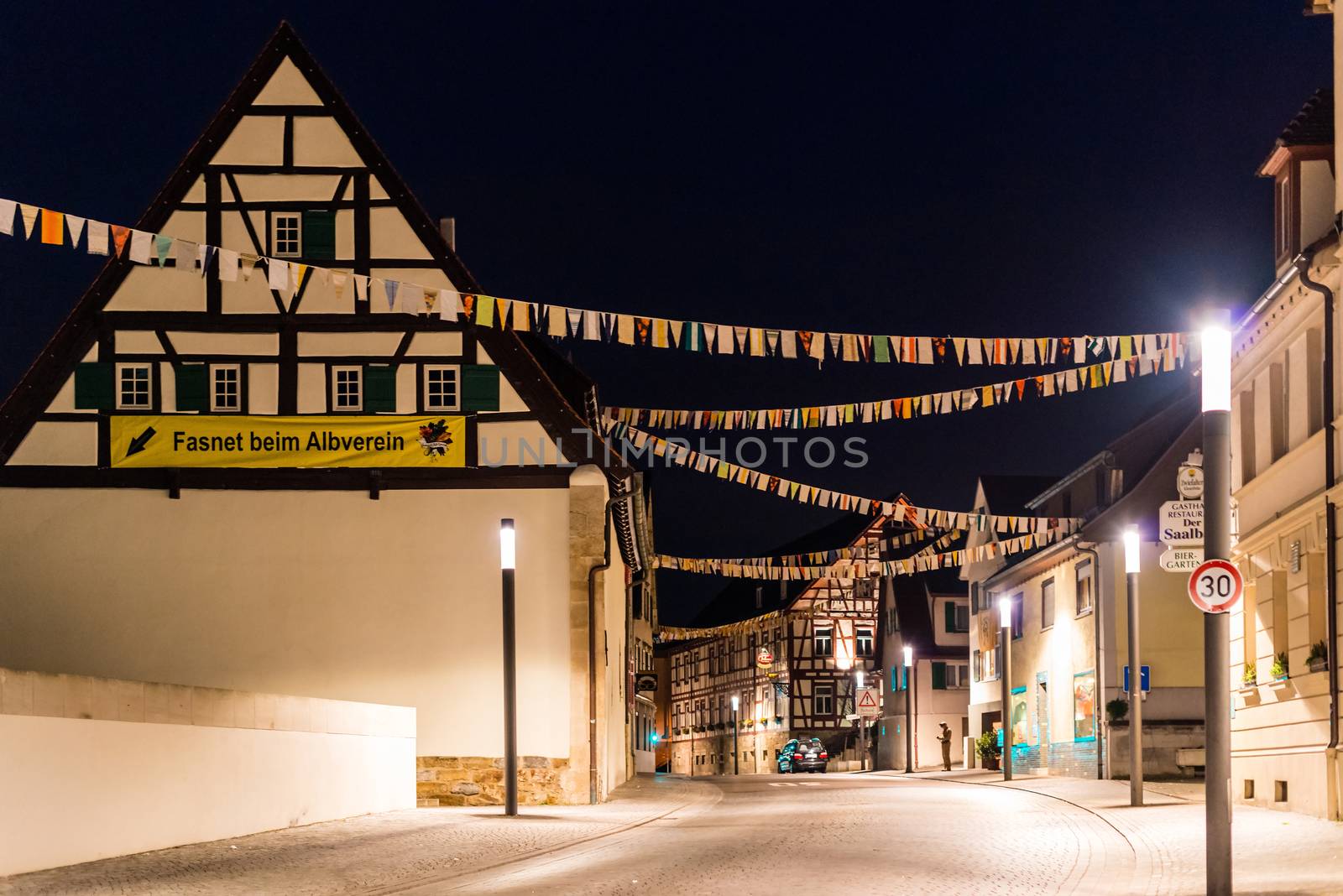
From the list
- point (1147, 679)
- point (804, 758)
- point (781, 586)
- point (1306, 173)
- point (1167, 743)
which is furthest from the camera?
point (781, 586)

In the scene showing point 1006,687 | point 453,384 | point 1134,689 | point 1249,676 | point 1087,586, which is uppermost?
point 453,384

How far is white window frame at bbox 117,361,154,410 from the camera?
27.4 meters

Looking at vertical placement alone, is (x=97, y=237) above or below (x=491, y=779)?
above

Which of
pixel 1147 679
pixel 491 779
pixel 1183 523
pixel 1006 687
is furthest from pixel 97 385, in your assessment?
pixel 1006 687

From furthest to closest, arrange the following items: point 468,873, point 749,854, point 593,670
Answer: point 593,670 < point 749,854 < point 468,873

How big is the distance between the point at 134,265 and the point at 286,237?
8.23 ft

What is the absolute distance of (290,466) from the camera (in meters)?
27.4

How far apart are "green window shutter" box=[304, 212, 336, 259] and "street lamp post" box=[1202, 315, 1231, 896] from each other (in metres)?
18.0

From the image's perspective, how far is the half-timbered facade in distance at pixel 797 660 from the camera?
244 ft

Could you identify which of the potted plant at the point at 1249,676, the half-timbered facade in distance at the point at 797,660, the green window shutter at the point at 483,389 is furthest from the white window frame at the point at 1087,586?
the half-timbered facade in distance at the point at 797,660

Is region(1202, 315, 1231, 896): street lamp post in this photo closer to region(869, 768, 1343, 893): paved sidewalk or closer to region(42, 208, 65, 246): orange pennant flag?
region(869, 768, 1343, 893): paved sidewalk

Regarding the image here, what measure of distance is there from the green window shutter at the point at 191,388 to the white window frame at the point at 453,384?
11.4 ft

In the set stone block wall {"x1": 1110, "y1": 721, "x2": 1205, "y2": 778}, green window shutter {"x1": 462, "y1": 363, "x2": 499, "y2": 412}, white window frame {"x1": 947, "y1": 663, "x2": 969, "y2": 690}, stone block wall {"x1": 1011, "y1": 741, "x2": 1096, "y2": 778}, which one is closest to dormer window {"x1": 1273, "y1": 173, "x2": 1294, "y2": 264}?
green window shutter {"x1": 462, "y1": 363, "x2": 499, "y2": 412}

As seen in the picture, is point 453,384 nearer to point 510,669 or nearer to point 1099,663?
point 510,669
